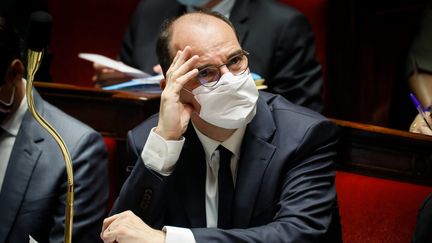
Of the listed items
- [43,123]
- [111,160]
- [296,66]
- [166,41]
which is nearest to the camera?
[43,123]

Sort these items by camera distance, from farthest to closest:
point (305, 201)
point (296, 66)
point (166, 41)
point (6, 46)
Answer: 1. point (296, 66)
2. point (6, 46)
3. point (166, 41)
4. point (305, 201)

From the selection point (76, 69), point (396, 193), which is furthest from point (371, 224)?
point (76, 69)

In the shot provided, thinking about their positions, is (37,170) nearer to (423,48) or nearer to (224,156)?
(224,156)

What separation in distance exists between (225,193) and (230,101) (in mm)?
145

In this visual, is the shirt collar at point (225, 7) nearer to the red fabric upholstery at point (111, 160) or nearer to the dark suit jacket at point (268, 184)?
the red fabric upholstery at point (111, 160)

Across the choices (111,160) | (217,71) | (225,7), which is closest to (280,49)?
(225,7)

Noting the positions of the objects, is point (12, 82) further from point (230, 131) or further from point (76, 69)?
point (76, 69)

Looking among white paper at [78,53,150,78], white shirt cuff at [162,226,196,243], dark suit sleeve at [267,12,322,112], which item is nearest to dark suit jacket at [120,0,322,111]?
dark suit sleeve at [267,12,322,112]

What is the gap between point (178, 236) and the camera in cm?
100

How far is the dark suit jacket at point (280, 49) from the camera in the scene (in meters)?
1.65

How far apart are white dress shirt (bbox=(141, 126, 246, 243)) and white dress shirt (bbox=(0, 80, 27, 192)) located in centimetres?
35

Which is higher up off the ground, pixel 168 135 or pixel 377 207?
pixel 168 135

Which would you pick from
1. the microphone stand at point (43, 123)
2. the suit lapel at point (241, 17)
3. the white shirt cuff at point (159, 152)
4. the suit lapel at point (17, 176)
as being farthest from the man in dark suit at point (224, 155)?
the suit lapel at point (241, 17)

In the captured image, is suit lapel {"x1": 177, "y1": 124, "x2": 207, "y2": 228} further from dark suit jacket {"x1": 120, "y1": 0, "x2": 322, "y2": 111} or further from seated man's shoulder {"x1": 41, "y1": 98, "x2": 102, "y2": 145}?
dark suit jacket {"x1": 120, "y1": 0, "x2": 322, "y2": 111}
